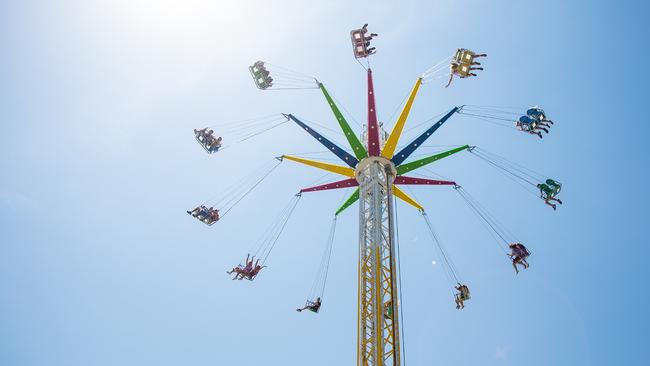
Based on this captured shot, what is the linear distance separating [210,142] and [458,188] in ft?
47.6

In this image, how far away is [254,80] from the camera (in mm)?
31344

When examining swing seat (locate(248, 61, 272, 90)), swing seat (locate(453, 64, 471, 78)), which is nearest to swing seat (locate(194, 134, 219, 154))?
swing seat (locate(248, 61, 272, 90))

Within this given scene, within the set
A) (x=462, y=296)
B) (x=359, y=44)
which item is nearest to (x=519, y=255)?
(x=462, y=296)

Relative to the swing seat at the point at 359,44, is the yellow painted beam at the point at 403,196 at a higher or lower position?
lower

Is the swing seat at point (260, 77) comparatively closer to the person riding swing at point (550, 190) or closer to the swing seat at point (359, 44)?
the swing seat at point (359, 44)

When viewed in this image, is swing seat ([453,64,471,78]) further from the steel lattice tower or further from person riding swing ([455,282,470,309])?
person riding swing ([455,282,470,309])

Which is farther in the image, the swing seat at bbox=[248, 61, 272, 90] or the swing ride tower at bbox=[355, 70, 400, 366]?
the swing seat at bbox=[248, 61, 272, 90]

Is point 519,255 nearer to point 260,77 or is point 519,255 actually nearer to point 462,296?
point 462,296

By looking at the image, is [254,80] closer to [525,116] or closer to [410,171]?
[410,171]

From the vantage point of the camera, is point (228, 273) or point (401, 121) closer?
point (401, 121)

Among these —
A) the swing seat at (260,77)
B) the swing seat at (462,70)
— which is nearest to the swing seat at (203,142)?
the swing seat at (260,77)

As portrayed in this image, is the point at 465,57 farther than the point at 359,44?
No

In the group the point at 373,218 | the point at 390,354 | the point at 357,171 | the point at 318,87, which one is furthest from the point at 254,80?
the point at 390,354

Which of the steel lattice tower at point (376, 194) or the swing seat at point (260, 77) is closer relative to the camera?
the steel lattice tower at point (376, 194)
